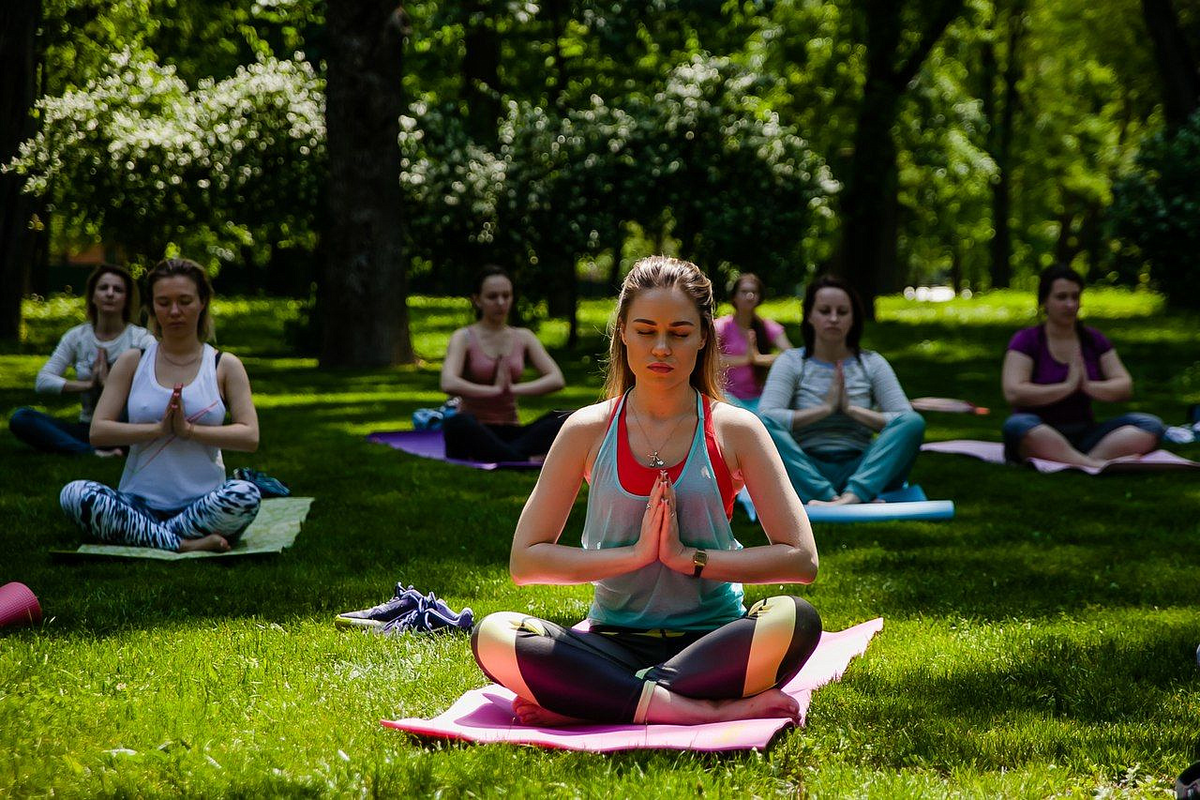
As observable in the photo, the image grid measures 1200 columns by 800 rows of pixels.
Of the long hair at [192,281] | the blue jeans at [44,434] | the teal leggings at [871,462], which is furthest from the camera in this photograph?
the blue jeans at [44,434]

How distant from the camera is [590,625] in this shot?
407 centimetres

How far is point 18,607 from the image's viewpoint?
4.94m

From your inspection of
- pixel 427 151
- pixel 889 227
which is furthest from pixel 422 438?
pixel 889 227

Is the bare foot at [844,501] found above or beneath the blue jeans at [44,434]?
beneath

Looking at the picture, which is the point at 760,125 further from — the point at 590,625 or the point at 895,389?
the point at 590,625

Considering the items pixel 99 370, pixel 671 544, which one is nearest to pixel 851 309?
pixel 671 544

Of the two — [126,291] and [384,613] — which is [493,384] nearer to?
[126,291]

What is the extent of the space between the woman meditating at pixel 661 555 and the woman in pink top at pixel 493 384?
5482 millimetres

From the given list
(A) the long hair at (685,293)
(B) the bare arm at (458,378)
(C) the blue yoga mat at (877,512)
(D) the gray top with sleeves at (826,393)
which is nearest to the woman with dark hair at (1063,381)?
(D) the gray top with sleeves at (826,393)

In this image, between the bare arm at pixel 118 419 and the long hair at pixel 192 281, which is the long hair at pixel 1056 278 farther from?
the bare arm at pixel 118 419

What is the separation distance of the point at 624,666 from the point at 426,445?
22.4 feet

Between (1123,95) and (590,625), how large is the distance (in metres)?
37.6

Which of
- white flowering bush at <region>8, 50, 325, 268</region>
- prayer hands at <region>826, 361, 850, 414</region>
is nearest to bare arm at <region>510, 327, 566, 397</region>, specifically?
prayer hands at <region>826, 361, 850, 414</region>

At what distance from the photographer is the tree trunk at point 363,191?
1576cm
